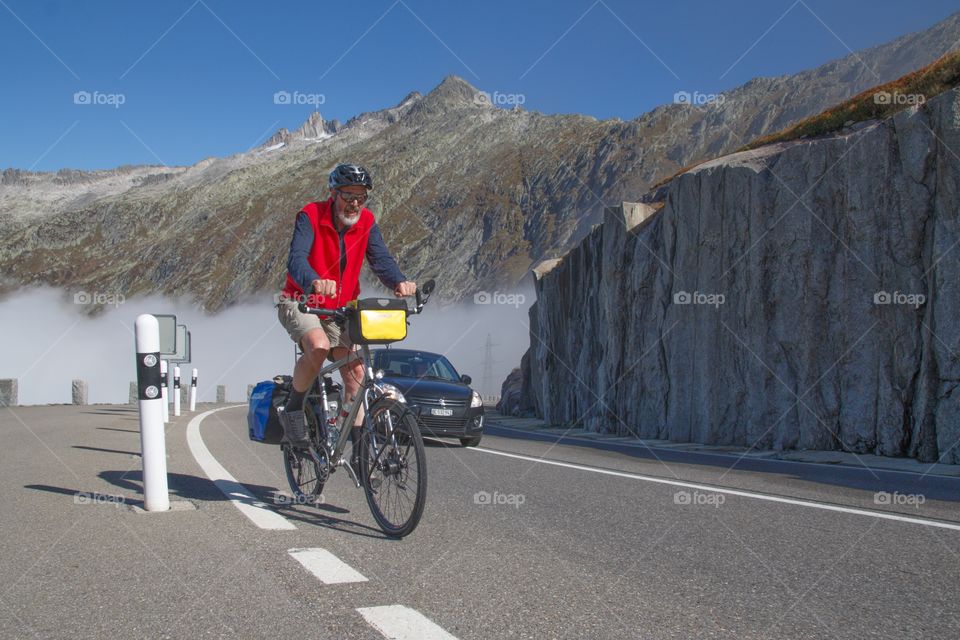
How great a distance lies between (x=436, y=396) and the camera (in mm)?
12688

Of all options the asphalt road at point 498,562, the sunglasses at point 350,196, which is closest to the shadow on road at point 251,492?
the asphalt road at point 498,562

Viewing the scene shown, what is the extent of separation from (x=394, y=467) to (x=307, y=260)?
1.41 meters

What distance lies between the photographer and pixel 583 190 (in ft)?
448

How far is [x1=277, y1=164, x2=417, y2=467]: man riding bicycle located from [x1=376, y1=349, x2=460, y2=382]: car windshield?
8233 millimetres

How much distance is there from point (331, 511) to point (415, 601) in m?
2.31

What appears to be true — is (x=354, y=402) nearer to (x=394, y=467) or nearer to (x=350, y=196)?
(x=394, y=467)

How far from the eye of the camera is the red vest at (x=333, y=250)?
524 centimetres

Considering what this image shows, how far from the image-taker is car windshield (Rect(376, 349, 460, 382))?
13.9m

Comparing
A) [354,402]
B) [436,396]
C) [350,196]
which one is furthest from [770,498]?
[436,396]

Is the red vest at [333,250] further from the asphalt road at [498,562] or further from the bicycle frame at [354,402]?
the asphalt road at [498,562]

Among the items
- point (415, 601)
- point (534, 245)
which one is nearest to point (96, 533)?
point (415, 601)

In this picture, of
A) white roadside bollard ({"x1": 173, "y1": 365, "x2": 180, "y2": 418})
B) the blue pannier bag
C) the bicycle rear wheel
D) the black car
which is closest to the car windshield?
the black car

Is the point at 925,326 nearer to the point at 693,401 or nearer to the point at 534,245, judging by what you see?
the point at 693,401

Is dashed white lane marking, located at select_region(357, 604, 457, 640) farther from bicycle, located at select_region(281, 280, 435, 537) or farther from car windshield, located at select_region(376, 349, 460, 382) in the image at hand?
car windshield, located at select_region(376, 349, 460, 382)
